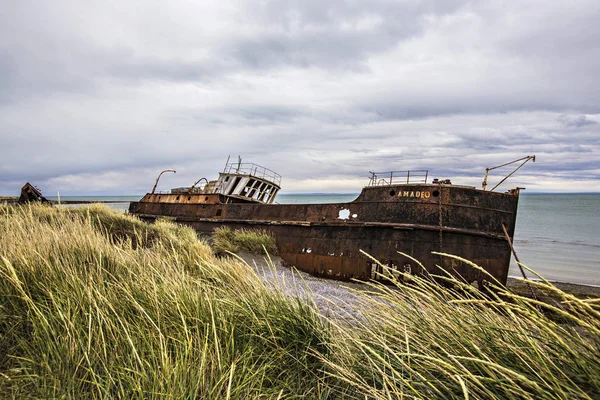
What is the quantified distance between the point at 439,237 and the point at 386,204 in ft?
5.73

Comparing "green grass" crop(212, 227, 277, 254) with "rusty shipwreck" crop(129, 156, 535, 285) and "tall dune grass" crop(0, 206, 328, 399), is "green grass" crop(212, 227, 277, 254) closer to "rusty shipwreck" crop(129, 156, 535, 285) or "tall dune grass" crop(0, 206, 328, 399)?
"rusty shipwreck" crop(129, 156, 535, 285)

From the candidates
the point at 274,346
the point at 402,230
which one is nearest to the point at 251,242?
the point at 402,230

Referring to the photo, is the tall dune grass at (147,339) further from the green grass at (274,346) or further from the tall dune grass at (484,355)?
the tall dune grass at (484,355)

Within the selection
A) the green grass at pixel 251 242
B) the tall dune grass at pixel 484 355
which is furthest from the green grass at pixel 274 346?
the green grass at pixel 251 242

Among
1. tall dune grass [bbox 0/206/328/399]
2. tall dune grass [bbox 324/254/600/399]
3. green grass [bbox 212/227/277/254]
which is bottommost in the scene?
green grass [bbox 212/227/277/254]

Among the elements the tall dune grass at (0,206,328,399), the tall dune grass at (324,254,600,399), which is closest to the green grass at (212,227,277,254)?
the tall dune grass at (0,206,328,399)

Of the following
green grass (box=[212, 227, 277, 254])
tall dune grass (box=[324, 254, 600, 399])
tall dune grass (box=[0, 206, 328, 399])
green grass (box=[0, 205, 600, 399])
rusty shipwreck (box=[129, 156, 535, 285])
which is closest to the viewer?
tall dune grass (box=[324, 254, 600, 399])

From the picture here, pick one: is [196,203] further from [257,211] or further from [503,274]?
[503,274]

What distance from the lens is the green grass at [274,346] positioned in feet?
5.95

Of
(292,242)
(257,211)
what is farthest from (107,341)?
(257,211)

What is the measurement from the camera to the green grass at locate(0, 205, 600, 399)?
1.81 m

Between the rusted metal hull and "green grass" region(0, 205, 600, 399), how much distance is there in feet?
22.0

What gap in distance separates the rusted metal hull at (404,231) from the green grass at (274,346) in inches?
264

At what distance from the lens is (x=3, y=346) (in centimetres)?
281
